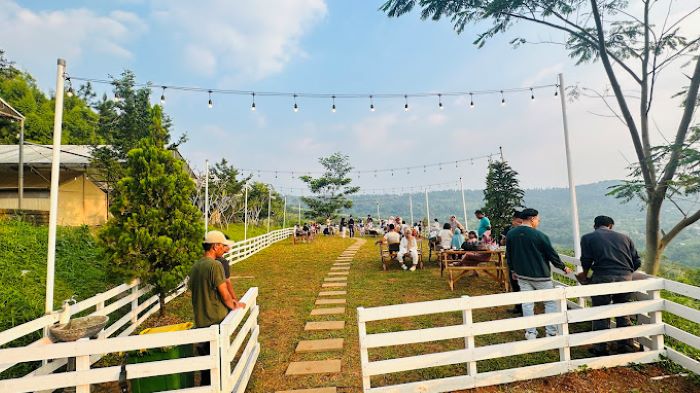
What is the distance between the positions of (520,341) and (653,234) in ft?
18.3

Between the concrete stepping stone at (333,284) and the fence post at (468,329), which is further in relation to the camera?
the concrete stepping stone at (333,284)

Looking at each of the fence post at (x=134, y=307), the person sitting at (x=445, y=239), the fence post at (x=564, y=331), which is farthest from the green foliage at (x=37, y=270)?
the person sitting at (x=445, y=239)

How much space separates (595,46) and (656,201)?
3.76m

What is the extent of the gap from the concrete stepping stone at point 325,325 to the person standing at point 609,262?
324 centimetres

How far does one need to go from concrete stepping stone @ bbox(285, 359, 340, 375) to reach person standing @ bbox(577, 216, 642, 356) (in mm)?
3054

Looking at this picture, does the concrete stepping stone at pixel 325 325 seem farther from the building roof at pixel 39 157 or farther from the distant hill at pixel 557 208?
the distant hill at pixel 557 208

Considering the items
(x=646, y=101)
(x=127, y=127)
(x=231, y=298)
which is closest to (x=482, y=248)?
(x=646, y=101)

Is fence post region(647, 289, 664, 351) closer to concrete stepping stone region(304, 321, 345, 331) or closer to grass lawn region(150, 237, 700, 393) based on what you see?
grass lawn region(150, 237, 700, 393)

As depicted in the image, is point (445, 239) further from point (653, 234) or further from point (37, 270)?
point (37, 270)

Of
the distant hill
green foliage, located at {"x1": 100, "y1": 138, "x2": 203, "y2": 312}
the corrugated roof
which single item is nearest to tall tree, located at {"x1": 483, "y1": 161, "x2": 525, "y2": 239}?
green foliage, located at {"x1": 100, "y1": 138, "x2": 203, "y2": 312}

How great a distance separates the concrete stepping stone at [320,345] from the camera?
4.30m

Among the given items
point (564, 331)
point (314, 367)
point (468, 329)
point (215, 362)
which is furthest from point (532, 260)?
point (215, 362)

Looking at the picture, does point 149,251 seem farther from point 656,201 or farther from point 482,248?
point 656,201

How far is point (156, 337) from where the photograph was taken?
2.72 m
